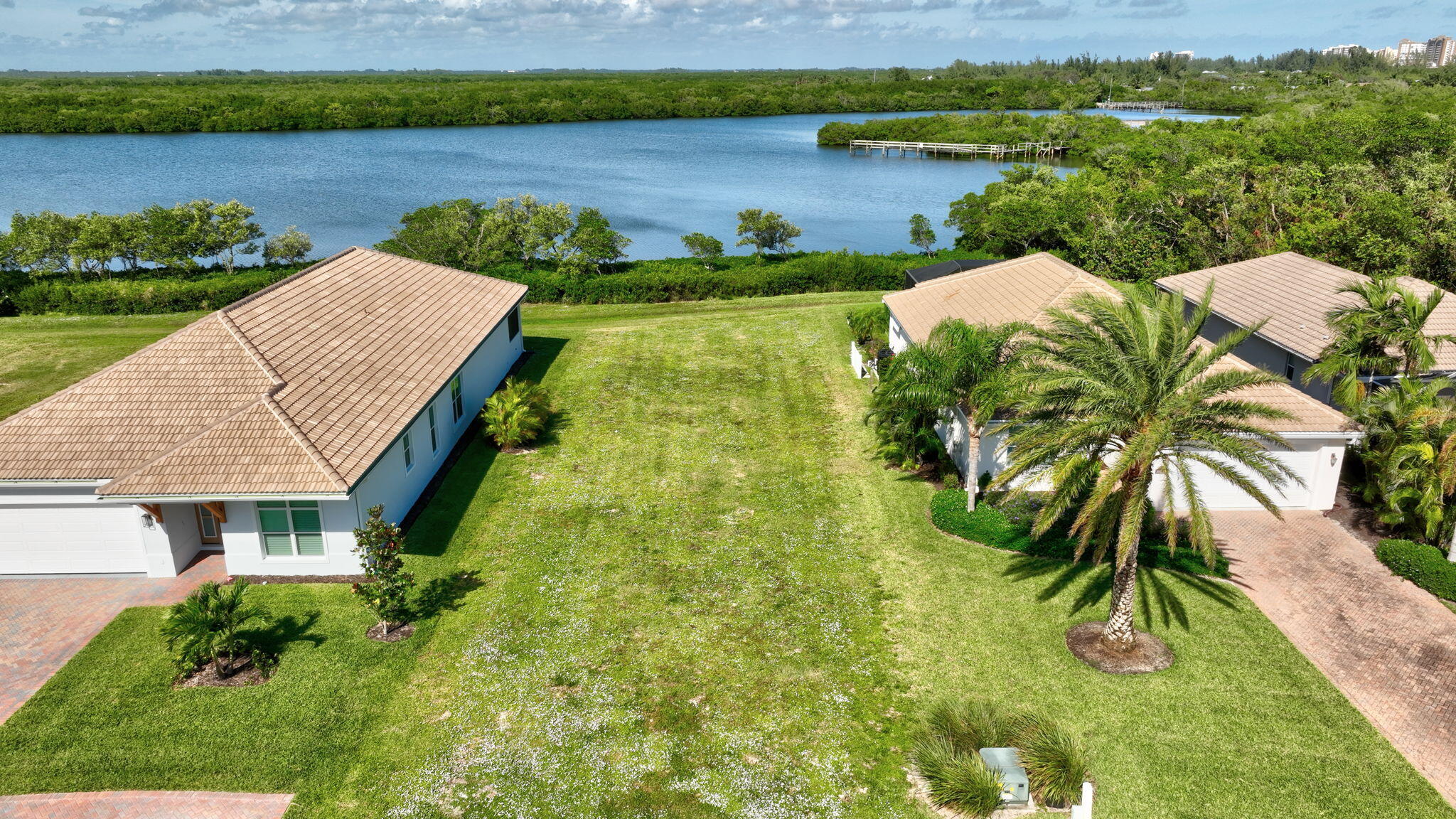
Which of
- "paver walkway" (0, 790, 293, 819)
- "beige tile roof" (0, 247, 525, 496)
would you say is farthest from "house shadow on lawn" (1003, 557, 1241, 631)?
"paver walkway" (0, 790, 293, 819)

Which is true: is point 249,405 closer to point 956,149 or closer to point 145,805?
point 145,805

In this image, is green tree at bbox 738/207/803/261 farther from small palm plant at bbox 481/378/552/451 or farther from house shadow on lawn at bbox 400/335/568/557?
small palm plant at bbox 481/378/552/451

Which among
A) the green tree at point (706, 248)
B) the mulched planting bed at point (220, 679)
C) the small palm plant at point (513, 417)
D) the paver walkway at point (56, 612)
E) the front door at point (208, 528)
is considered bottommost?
the mulched planting bed at point (220, 679)

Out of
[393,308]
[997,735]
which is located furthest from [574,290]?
[997,735]

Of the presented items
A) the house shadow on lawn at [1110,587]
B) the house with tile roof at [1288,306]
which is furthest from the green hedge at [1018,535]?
the house with tile roof at [1288,306]

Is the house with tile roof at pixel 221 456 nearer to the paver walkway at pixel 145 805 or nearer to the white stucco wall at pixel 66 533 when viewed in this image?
the white stucco wall at pixel 66 533

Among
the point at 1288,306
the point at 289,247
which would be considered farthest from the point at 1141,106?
the point at 289,247
